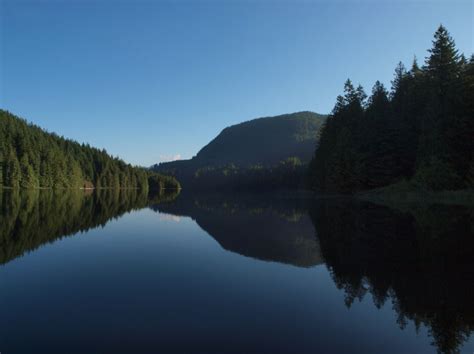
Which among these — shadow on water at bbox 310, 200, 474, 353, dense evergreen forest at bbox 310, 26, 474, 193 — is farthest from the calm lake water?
dense evergreen forest at bbox 310, 26, 474, 193

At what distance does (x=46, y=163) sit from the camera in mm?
107625

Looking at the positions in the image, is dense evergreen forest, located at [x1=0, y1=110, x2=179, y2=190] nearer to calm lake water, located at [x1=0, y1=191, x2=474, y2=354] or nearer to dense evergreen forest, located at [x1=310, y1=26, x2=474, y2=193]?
dense evergreen forest, located at [x1=310, y1=26, x2=474, y2=193]

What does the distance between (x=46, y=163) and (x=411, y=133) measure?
10349cm

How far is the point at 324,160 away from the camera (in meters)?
77.4

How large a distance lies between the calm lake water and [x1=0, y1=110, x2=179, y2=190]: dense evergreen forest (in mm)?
90399

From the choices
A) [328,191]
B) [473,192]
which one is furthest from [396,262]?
[328,191]

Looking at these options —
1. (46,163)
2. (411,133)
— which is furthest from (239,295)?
(46,163)

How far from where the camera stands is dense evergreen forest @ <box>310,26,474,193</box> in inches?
1769

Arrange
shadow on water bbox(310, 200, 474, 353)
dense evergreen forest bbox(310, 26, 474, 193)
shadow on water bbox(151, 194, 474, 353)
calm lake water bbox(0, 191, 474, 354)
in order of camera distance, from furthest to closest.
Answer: dense evergreen forest bbox(310, 26, 474, 193), shadow on water bbox(151, 194, 474, 353), shadow on water bbox(310, 200, 474, 353), calm lake water bbox(0, 191, 474, 354)

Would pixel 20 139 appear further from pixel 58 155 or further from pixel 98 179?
pixel 98 179

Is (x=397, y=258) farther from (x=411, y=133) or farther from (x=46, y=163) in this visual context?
(x=46, y=163)

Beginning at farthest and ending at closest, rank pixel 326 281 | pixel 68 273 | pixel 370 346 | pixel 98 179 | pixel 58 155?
1. pixel 98 179
2. pixel 58 155
3. pixel 68 273
4. pixel 326 281
5. pixel 370 346

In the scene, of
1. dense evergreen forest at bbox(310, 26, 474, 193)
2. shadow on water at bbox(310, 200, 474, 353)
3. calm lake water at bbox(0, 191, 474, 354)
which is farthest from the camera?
dense evergreen forest at bbox(310, 26, 474, 193)

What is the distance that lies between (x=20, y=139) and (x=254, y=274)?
11938cm
